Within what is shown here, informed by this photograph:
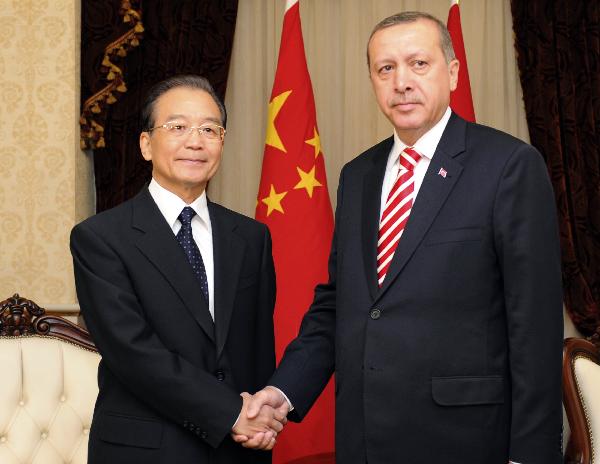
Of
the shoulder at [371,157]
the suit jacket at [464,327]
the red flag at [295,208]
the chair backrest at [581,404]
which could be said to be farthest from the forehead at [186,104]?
the chair backrest at [581,404]

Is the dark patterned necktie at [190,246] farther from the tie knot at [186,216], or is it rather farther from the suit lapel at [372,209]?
the suit lapel at [372,209]

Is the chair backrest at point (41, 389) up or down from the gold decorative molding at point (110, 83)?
down

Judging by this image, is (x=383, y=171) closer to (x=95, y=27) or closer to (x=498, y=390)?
(x=498, y=390)

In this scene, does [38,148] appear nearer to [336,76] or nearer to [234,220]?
[336,76]

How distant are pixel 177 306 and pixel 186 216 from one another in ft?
0.92

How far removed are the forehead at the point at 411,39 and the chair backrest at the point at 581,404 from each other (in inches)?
64.3

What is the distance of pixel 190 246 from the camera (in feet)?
7.11

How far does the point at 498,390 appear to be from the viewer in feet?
6.09

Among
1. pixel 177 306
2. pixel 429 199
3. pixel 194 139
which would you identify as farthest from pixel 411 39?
pixel 177 306

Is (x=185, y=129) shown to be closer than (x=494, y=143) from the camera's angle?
No

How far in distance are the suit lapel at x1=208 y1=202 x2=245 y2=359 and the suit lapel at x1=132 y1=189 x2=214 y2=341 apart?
1.3 inches

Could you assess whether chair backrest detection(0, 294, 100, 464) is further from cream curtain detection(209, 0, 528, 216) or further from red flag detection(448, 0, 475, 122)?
red flag detection(448, 0, 475, 122)

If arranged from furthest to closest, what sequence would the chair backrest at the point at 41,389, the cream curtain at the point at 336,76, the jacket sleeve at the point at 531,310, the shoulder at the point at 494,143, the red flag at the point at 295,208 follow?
1. the cream curtain at the point at 336,76
2. the red flag at the point at 295,208
3. the chair backrest at the point at 41,389
4. the shoulder at the point at 494,143
5. the jacket sleeve at the point at 531,310

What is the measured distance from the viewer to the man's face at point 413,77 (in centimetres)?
206
